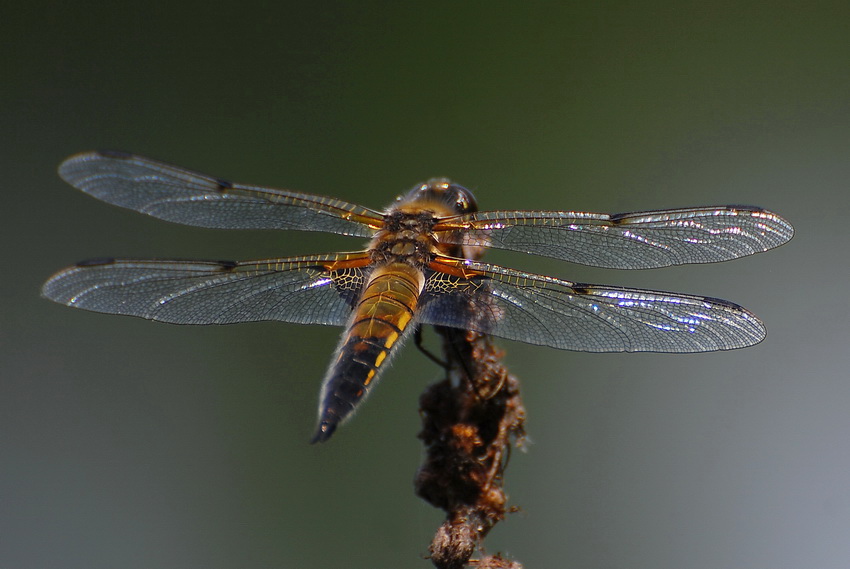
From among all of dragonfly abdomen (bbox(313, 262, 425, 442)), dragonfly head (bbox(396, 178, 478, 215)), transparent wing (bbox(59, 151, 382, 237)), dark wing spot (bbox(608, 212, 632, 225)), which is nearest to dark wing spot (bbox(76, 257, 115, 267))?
transparent wing (bbox(59, 151, 382, 237))

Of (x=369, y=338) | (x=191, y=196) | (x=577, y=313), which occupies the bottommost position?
(x=369, y=338)

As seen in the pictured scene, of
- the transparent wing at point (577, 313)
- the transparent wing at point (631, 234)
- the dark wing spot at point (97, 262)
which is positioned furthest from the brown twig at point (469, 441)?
the dark wing spot at point (97, 262)

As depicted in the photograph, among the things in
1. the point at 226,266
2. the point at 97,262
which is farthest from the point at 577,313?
the point at 97,262

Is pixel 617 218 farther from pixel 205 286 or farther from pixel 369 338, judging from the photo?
pixel 205 286

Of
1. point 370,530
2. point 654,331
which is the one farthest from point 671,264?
point 370,530

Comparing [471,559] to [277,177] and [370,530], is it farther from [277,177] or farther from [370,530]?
[277,177]

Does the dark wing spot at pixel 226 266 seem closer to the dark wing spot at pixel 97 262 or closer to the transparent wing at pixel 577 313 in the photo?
the dark wing spot at pixel 97 262

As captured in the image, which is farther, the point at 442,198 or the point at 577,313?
the point at 442,198
